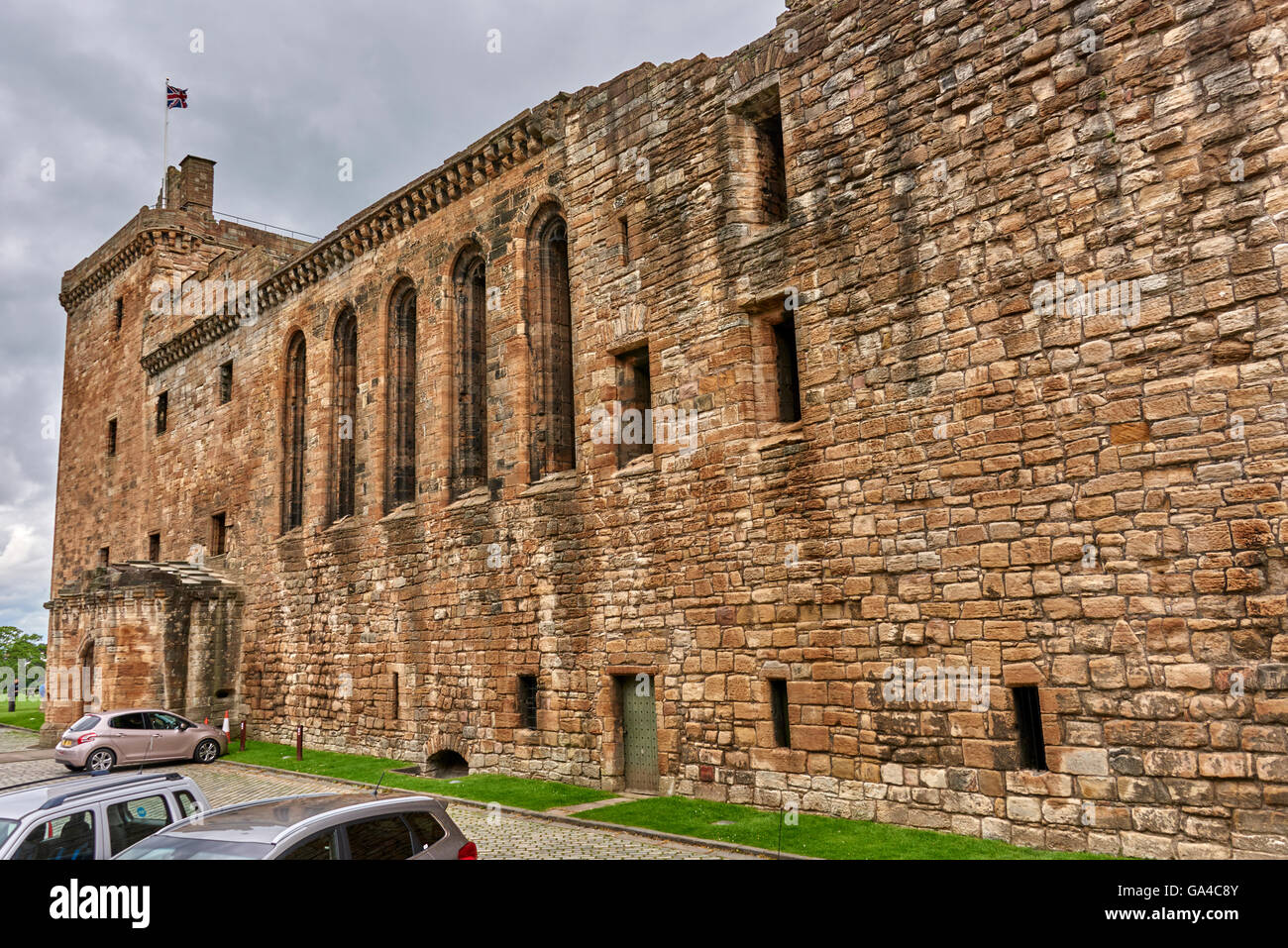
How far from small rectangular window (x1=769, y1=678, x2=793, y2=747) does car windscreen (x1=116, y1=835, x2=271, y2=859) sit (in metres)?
7.39

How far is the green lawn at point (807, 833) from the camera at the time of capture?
8674 millimetres

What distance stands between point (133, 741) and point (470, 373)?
400 inches

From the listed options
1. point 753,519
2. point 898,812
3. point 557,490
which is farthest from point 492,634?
point 898,812

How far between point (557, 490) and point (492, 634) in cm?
294

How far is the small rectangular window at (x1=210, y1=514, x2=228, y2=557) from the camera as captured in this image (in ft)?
84.2

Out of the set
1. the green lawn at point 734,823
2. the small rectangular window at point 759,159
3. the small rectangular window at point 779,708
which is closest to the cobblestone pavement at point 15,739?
the green lawn at point 734,823

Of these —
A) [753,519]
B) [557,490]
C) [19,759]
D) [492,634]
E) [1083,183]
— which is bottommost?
[19,759]

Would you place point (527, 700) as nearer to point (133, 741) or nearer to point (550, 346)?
point (550, 346)

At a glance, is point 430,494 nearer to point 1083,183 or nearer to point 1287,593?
point 1083,183

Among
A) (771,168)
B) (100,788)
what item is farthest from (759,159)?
(100,788)

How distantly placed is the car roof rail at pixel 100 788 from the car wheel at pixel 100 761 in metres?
12.4

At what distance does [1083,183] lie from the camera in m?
9.09

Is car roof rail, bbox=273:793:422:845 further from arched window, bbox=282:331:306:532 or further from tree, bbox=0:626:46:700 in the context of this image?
tree, bbox=0:626:46:700

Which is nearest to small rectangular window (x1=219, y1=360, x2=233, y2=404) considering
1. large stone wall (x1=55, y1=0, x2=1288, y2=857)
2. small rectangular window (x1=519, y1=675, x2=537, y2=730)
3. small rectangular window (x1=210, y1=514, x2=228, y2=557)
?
small rectangular window (x1=210, y1=514, x2=228, y2=557)
